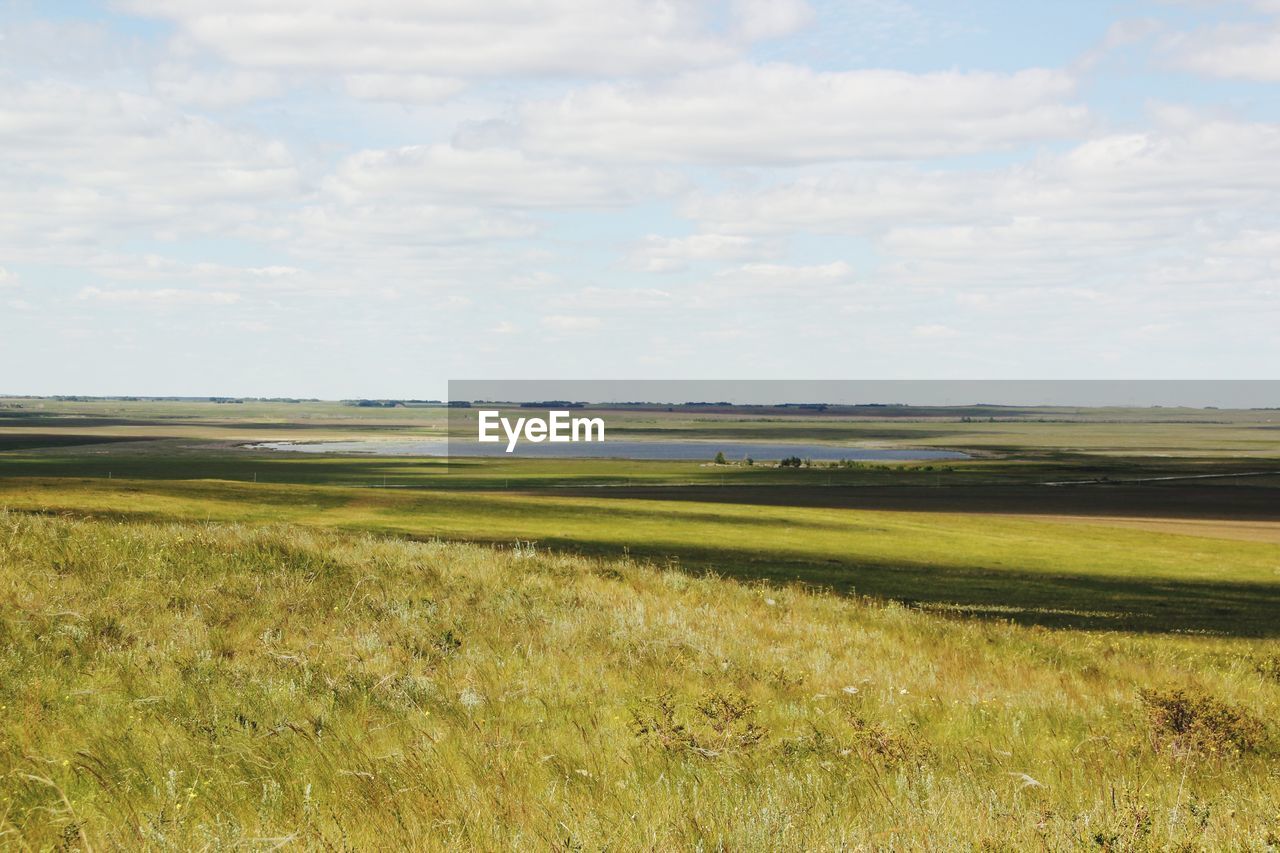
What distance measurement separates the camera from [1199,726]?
1282cm

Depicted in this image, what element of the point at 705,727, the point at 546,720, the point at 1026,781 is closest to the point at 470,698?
the point at 546,720

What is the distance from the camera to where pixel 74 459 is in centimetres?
16038

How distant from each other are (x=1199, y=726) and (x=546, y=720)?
291 inches

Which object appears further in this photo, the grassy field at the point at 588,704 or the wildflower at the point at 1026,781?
the wildflower at the point at 1026,781

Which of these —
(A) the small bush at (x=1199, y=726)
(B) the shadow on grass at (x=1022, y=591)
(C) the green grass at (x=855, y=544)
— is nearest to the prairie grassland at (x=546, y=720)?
(A) the small bush at (x=1199, y=726)

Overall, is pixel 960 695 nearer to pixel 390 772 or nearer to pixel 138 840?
pixel 390 772

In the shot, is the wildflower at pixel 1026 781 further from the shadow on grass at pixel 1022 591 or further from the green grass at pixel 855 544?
the green grass at pixel 855 544

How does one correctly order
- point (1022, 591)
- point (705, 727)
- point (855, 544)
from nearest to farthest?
point (705, 727), point (1022, 591), point (855, 544)

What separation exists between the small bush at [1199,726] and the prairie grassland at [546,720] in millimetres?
42

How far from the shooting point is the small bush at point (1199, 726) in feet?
40.6

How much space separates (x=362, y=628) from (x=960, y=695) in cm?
864

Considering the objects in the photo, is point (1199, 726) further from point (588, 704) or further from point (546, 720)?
point (546, 720)

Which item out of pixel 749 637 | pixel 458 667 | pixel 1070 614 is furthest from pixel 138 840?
pixel 1070 614

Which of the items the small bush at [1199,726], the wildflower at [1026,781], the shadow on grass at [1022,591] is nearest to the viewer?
the wildflower at [1026,781]
